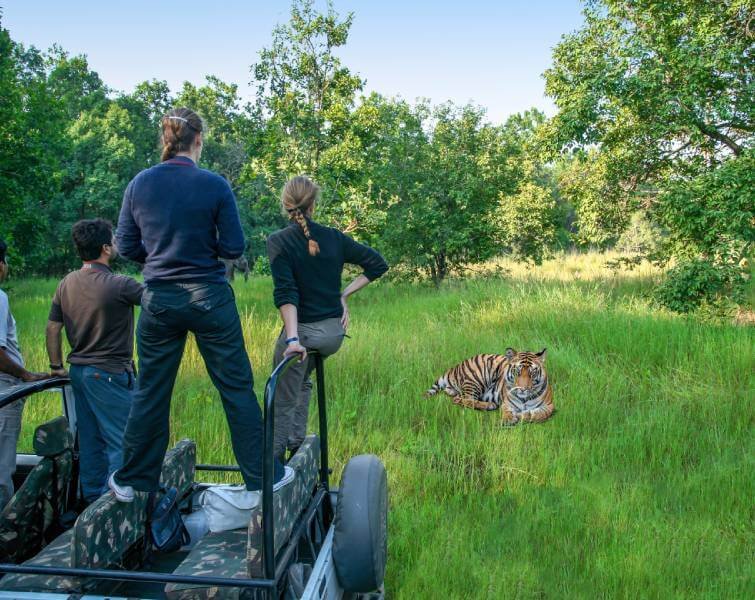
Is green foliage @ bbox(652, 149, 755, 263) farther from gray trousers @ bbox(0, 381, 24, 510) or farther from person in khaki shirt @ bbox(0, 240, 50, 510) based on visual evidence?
gray trousers @ bbox(0, 381, 24, 510)

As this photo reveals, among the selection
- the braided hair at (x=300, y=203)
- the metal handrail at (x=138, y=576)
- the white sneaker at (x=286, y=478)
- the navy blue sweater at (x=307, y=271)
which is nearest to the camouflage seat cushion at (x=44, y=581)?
the metal handrail at (x=138, y=576)

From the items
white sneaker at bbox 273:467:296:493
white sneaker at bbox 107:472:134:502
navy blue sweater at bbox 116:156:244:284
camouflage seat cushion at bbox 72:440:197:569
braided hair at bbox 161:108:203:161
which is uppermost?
braided hair at bbox 161:108:203:161

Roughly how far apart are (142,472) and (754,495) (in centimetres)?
421

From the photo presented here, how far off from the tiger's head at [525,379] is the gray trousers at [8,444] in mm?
4530

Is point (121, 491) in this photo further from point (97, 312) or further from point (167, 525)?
point (97, 312)

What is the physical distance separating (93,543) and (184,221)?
4.83 ft

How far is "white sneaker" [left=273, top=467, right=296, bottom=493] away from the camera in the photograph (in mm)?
2597

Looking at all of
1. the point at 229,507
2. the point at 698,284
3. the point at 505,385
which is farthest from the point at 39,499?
the point at 698,284

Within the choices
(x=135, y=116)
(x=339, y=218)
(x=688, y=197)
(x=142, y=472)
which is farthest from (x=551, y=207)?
(x=135, y=116)

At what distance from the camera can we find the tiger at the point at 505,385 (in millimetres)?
6594

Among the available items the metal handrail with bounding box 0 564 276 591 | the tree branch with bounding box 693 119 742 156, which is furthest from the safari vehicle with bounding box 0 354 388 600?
the tree branch with bounding box 693 119 742 156

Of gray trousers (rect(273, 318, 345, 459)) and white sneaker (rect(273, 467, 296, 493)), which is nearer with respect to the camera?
white sneaker (rect(273, 467, 296, 493))

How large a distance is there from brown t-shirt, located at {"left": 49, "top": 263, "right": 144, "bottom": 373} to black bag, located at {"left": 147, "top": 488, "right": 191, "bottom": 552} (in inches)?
46.7

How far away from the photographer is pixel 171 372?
3174 mm
